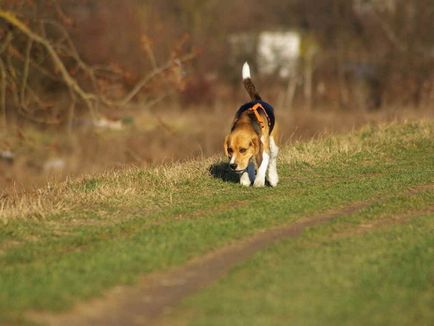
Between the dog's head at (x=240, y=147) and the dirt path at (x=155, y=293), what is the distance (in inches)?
88.2

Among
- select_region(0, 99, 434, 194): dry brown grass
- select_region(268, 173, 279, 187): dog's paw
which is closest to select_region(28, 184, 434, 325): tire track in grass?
select_region(268, 173, 279, 187): dog's paw

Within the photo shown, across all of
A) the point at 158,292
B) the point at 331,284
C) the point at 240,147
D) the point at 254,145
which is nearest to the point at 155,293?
the point at 158,292

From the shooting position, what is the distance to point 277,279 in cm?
728

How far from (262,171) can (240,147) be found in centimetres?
71

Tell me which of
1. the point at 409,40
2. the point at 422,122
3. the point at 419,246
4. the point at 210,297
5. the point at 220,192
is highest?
the point at 409,40

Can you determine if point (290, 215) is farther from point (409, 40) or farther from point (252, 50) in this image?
point (252, 50)

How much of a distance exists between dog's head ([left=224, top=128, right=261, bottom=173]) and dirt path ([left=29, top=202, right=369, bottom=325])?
224cm

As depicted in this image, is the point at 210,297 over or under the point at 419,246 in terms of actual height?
under

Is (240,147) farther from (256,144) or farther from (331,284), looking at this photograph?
(331,284)

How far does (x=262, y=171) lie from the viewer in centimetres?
1156

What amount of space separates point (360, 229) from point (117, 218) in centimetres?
273

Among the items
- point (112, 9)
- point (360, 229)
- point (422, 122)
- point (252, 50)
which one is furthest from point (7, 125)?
point (252, 50)

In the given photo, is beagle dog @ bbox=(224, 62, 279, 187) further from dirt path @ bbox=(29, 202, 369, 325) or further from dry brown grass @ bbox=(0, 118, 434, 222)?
dirt path @ bbox=(29, 202, 369, 325)

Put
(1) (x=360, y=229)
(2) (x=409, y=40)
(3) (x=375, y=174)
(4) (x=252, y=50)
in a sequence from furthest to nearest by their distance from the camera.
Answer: (4) (x=252, y=50) → (2) (x=409, y=40) → (3) (x=375, y=174) → (1) (x=360, y=229)
